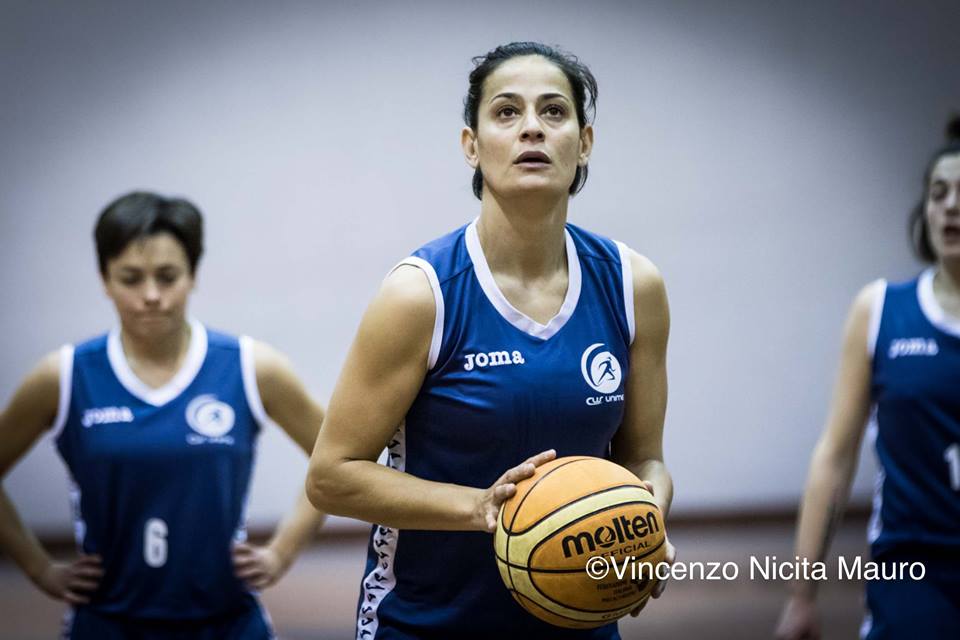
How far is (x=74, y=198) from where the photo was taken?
24.1ft

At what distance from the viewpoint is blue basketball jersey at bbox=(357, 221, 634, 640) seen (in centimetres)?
224

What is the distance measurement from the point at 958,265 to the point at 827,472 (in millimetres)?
695

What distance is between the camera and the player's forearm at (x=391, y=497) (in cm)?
212

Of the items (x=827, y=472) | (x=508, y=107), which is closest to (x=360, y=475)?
(x=508, y=107)

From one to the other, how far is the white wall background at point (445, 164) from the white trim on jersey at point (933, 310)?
433cm

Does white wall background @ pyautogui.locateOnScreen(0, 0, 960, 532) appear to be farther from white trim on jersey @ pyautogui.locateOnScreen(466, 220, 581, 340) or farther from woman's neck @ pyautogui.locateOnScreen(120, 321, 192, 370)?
white trim on jersey @ pyautogui.locateOnScreen(466, 220, 581, 340)

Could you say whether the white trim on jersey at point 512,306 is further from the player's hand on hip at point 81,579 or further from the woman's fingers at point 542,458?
the player's hand on hip at point 81,579

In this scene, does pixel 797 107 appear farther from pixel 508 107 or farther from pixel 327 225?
pixel 508 107

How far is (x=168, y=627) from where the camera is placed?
312 centimetres

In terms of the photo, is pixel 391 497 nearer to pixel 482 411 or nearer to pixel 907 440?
pixel 482 411

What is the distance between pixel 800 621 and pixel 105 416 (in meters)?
1.92

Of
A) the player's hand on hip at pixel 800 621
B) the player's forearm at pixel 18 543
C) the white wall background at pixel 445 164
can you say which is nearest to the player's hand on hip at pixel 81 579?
the player's forearm at pixel 18 543

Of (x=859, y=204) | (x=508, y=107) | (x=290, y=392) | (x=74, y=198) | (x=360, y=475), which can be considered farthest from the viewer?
(x=859, y=204)

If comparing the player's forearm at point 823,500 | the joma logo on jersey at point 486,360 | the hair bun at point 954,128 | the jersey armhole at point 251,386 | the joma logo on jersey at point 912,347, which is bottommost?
the player's forearm at point 823,500
